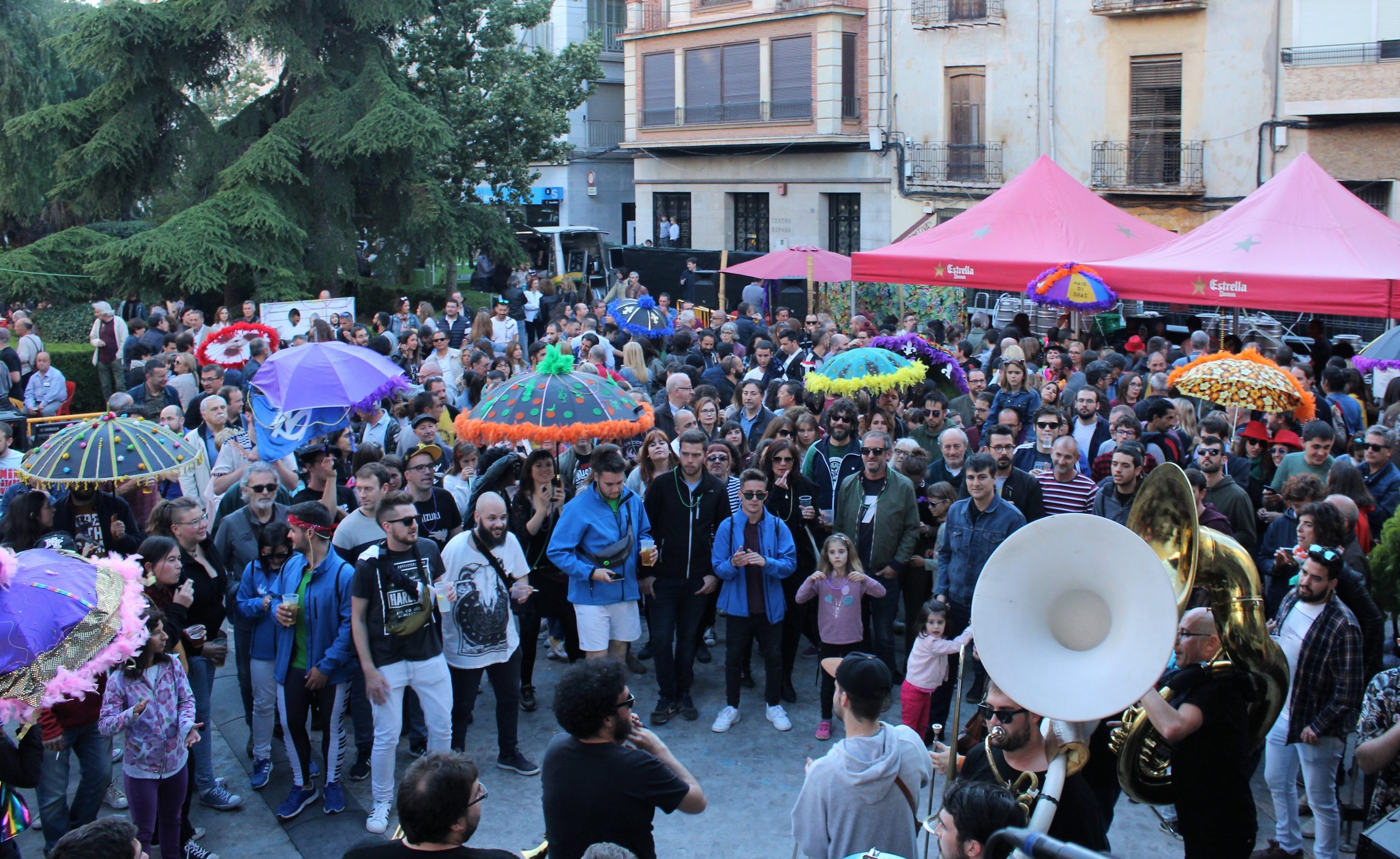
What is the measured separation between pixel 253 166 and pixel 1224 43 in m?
18.0

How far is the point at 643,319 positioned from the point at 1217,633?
11043 millimetres

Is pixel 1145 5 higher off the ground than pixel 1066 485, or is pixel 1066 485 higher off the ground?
pixel 1145 5

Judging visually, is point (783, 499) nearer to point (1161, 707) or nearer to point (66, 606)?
point (1161, 707)

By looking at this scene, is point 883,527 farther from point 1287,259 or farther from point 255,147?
point 255,147

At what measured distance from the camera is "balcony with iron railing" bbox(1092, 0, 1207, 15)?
2241cm

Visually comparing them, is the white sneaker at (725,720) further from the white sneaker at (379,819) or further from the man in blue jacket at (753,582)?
the white sneaker at (379,819)

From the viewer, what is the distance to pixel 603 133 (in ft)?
126

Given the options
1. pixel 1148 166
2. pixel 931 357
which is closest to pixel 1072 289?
pixel 931 357

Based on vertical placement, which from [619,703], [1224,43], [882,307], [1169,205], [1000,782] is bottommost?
[1000,782]

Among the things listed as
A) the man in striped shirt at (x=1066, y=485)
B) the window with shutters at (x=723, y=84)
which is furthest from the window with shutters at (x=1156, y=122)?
the man in striped shirt at (x=1066, y=485)

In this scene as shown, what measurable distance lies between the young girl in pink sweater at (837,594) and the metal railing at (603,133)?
1273 inches

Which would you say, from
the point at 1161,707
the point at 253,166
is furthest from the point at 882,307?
the point at 1161,707

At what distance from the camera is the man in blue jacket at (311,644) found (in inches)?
229

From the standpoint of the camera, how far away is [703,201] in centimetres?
3325
